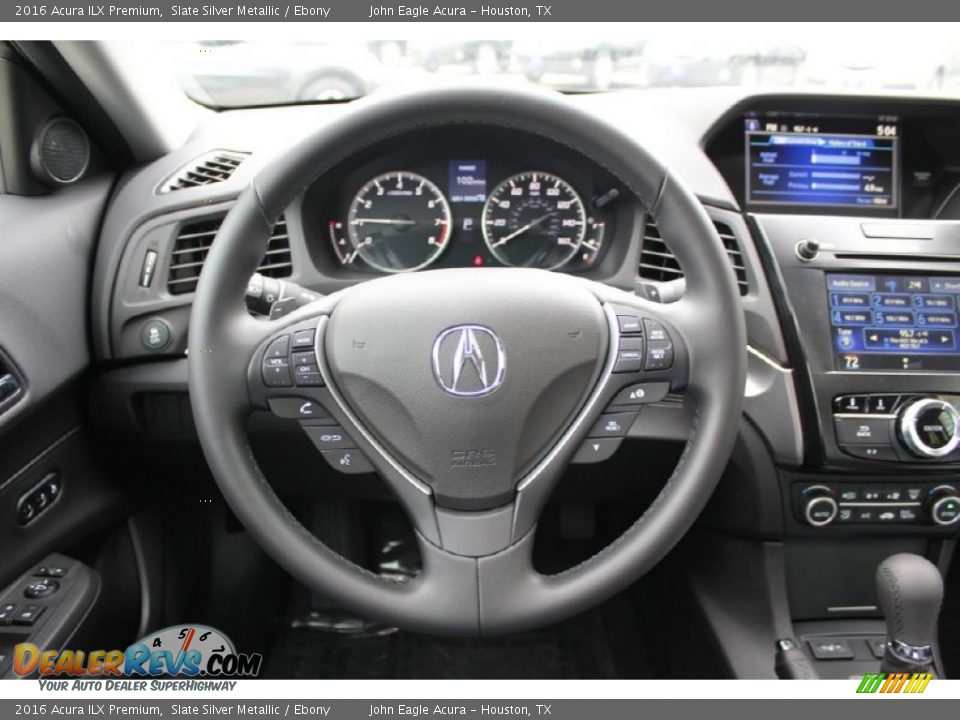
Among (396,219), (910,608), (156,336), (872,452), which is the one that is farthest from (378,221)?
(910,608)

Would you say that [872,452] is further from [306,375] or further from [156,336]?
[156,336]

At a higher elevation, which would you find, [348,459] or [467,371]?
[467,371]

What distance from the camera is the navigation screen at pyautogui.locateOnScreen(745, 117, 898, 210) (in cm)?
178

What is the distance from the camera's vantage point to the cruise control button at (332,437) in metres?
1.12

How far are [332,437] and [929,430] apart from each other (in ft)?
3.65

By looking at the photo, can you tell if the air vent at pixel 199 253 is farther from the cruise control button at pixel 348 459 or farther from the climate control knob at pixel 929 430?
the climate control knob at pixel 929 430

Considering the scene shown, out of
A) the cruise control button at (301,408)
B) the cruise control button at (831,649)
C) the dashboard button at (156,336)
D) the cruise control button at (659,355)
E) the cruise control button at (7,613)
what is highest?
the cruise control button at (659,355)

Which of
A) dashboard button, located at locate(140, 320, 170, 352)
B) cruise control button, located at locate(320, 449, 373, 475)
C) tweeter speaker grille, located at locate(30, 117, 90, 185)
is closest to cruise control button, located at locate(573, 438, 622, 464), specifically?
cruise control button, located at locate(320, 449, 373, 475)

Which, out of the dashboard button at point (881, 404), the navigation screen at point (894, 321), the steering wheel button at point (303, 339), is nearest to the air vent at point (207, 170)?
the steering wheel button at point (303, 339)

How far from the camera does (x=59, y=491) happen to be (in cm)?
155

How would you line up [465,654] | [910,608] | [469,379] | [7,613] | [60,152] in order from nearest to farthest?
[469,379], [910,608], [7,613], [60,152], [465,654]

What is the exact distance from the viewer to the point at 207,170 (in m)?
1.65

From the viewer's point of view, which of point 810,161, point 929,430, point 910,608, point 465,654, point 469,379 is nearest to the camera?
point 469,379

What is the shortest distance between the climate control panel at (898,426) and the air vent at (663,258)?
1.03ft
